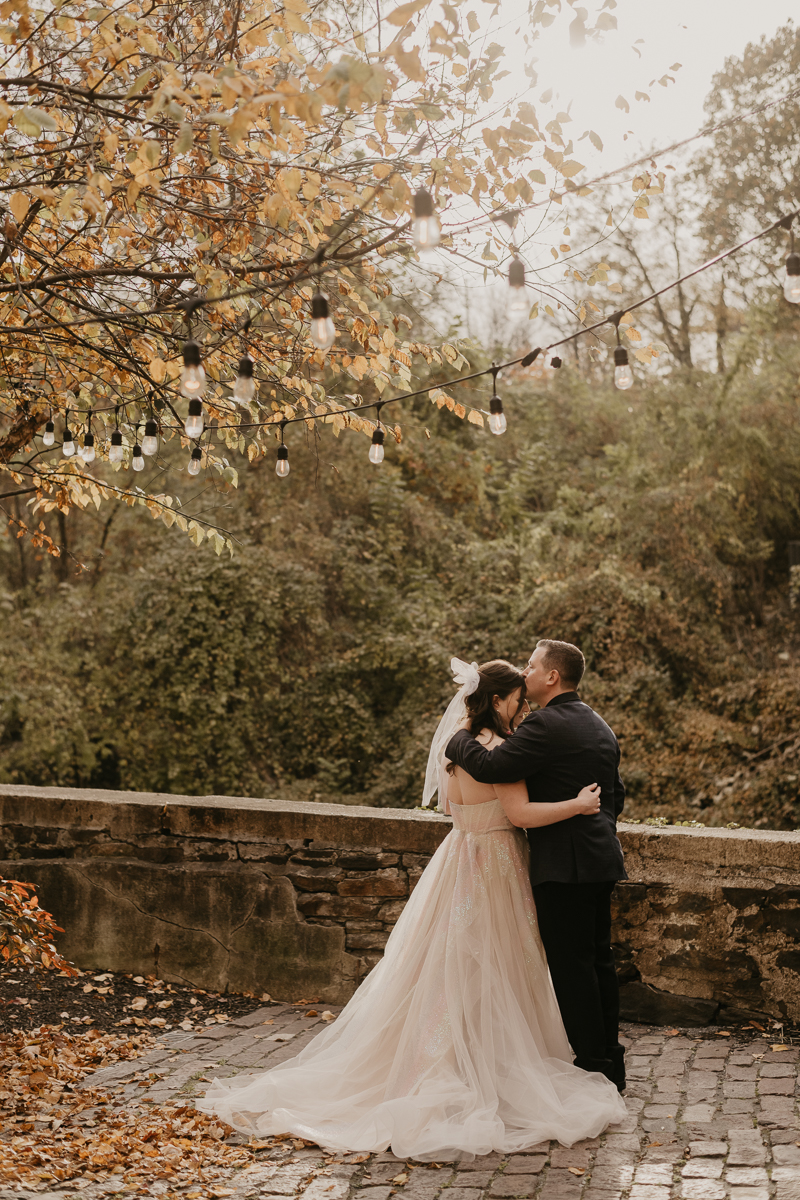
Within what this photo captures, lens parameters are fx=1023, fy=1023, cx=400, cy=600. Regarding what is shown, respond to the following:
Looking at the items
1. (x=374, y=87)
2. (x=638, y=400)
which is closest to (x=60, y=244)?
(x=374, y=87)

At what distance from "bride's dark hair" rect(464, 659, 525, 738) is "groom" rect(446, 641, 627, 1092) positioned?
4.6 inches

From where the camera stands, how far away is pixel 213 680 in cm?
1043

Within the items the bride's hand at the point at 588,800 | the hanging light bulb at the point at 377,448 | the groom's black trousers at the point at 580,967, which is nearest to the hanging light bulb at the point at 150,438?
the hanging light bulb at the point at 377,448

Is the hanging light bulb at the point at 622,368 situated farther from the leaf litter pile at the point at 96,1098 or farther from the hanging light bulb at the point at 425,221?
the leaf litter pile at the point at 96,1098

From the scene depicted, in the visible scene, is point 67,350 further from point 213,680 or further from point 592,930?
point 213,680

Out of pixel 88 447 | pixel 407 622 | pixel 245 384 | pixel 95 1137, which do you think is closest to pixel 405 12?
pixel 245 384

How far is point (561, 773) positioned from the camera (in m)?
3.81

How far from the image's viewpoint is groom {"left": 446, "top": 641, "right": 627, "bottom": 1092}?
3.73 meters

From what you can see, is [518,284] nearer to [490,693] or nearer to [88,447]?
[490,693]

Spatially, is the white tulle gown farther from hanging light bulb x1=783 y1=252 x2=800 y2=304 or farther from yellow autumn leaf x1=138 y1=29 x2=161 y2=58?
yellow autumn leaf x1=138 y1=29 x2=161 y2=58

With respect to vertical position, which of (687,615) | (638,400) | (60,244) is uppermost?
(638,400)

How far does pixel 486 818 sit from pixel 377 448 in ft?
4.92

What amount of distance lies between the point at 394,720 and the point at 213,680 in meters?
1.91

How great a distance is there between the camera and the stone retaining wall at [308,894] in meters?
4.39
